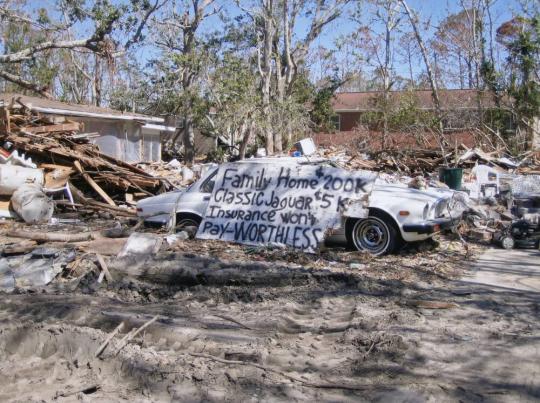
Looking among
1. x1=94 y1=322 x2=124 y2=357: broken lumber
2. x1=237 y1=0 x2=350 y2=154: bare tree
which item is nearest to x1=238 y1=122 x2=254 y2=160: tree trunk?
x1=237 y1=0 x2=350 y2=154: bare tree

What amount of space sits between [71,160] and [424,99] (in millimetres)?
29399

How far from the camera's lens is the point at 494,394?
4.12 m

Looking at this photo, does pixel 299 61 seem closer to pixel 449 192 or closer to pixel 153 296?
pixel 449 192

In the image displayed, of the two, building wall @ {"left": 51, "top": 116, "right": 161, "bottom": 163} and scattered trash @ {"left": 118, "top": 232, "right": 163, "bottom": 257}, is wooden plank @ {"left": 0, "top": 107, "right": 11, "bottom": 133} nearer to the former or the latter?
scattered trash @ {"left": 118, "top": 232, "right": 163, "bottom": 257}

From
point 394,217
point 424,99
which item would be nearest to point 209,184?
point 394,217

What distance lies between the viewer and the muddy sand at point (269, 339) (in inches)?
163

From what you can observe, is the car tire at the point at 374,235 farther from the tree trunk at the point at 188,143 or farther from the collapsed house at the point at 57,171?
the tree trunk at the point at 188,143

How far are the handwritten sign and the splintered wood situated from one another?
4762 millimetres

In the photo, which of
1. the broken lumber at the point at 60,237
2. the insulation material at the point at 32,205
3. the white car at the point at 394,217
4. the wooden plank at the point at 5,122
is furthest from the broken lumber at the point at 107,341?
the wooden plank at the point at 5,122

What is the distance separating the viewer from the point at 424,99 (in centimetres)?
3981

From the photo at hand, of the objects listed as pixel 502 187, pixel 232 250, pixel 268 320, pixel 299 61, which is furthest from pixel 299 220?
pixel 299 61

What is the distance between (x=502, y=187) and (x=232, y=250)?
904cm

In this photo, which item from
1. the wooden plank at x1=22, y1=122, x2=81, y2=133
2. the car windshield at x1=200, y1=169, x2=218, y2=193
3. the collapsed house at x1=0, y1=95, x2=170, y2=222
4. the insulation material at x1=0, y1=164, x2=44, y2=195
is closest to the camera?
the car windshield at x1=200, y1=169, x2=218, y2=193

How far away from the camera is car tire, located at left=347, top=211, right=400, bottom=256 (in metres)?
8.98
